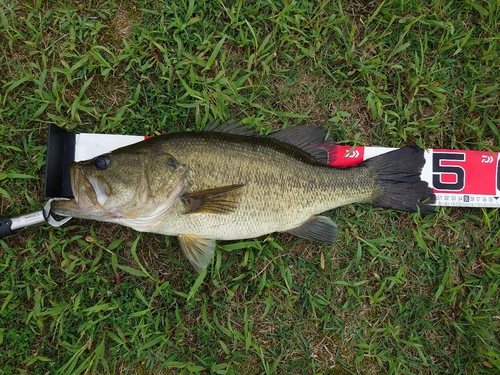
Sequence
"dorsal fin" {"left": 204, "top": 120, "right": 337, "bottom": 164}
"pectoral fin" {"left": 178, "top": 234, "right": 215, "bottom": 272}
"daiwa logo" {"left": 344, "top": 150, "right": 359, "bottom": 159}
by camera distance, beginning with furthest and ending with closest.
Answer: "daiwa logo" {"left": 344, "top": 150, "right": 359, "bottom": 159} < "dorsal fin" {"left": 204, "top": 120, "right": 337, "bottom": 164} < "pectoral fin" {"left": 178, "top": 234, "right": 215, "bottom": 272}

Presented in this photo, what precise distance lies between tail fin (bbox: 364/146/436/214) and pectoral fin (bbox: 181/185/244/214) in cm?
122

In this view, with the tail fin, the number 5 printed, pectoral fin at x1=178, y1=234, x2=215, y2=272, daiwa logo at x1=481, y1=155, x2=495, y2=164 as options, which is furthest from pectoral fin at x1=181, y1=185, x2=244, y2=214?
daiwa logo at x1=481, y1=155, x2=495, y2=164

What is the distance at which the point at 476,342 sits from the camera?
3.32 m

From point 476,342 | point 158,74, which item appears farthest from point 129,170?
point 476,342

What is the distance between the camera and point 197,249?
9.89 ft

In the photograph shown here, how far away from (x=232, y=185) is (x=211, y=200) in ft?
0.65

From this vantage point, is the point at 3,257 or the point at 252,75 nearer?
the point at 3,257

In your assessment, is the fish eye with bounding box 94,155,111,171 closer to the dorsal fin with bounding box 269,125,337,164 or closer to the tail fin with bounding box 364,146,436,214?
the dorsal fin with bounding box 269,125,337,164

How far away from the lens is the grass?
3172 millimetres

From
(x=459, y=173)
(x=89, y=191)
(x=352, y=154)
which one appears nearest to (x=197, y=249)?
(x=89, y=191)

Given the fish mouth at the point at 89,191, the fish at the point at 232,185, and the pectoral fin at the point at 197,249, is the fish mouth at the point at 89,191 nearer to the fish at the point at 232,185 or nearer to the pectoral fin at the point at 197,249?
the fish at the point at 232,185

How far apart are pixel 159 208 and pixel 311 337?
1758mm

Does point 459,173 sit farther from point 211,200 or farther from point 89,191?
point 89,191

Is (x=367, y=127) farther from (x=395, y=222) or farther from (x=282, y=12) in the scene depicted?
(x=282, y=12)
